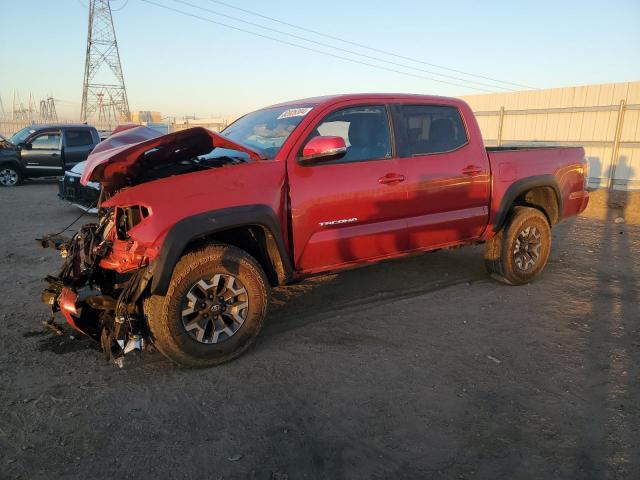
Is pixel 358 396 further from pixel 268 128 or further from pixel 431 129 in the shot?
pixel 431 129

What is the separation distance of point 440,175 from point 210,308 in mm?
2490

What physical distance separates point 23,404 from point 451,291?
402 cm

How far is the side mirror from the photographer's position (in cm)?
360

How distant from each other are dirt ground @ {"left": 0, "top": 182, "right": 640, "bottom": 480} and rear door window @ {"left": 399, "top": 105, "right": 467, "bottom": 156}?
5.13 ft

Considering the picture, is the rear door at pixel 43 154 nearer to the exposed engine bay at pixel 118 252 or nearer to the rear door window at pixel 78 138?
the rear door window at pixel 78 138

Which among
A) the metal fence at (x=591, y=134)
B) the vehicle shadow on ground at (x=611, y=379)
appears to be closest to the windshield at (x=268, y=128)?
the vehicle shadow on ground at (x=611, y=379)

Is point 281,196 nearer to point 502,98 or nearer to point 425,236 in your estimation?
point 425,236

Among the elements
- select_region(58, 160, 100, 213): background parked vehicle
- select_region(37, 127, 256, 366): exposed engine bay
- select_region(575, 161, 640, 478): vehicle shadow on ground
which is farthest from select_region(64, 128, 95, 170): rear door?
select_region(575, 161, 640, 478): vehicle shadow on ground

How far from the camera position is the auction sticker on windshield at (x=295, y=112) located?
4.05 meters

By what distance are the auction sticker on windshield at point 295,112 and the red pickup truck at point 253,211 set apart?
0.06 ft

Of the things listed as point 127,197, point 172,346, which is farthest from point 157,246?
point 172,346

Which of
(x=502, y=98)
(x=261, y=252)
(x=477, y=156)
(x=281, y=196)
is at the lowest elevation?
(x=261, y=252)

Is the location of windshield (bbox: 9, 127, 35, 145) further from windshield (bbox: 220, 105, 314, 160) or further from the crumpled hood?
the crumpled hood

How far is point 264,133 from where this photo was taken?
13.8ft
